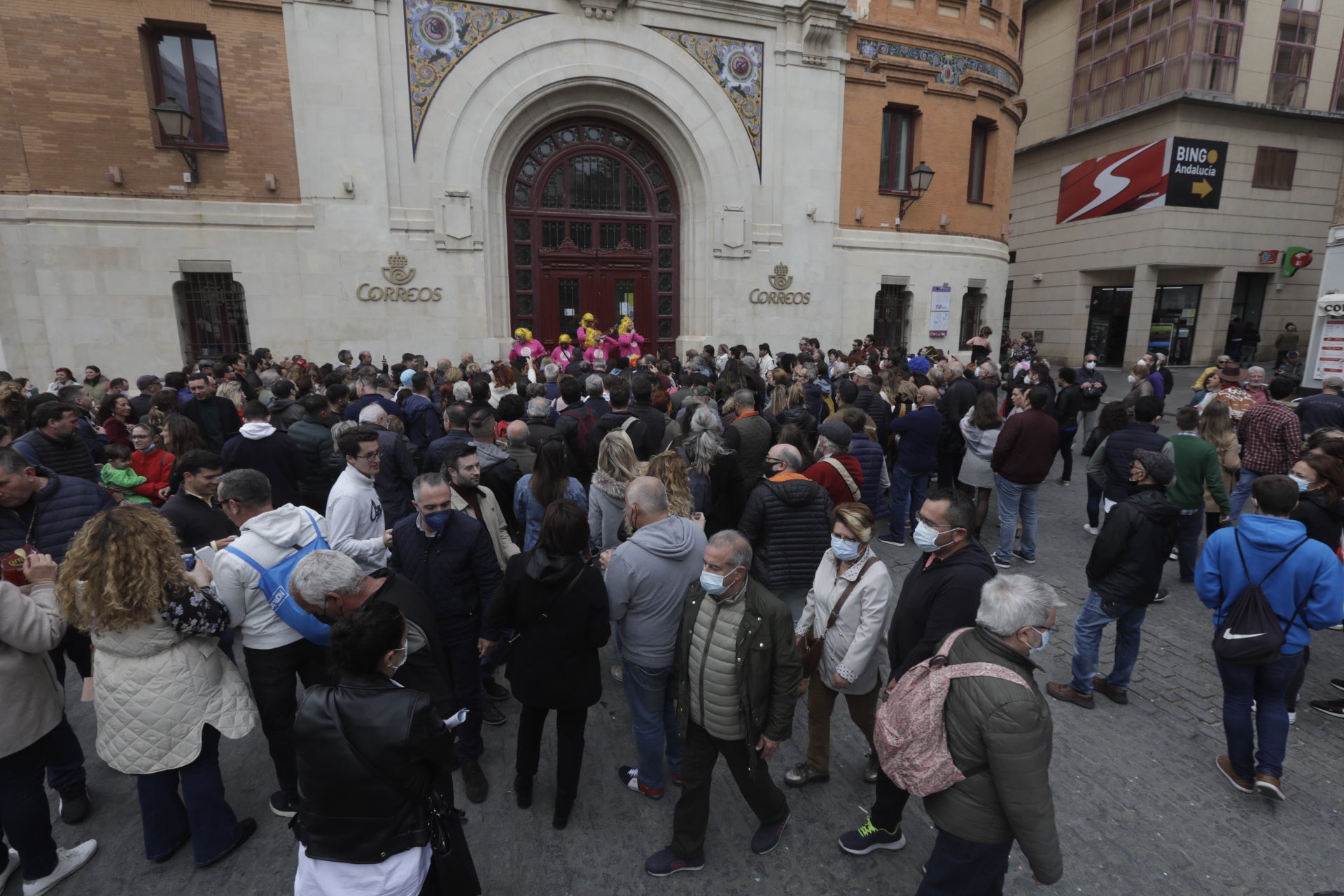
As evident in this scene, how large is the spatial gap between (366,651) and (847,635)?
2325 millimetres

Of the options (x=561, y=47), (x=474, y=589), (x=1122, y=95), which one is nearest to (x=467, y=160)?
(x=561, y=47)

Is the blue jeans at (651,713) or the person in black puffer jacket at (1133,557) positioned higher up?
the person in black puffer jacket at (1133,557)

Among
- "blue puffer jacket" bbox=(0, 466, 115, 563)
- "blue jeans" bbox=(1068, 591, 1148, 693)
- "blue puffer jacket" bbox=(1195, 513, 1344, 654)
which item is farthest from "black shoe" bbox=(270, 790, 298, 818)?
"blue puffer jacket" bbox=(1195, 513, 1344, 654)

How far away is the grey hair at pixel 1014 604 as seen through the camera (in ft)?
7.87

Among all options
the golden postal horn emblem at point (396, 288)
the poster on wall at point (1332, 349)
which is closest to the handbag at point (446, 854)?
the golden postal horn emblem at point (396, 288)

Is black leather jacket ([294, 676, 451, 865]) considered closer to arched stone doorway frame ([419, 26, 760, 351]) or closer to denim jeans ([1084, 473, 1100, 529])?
denim jeans ([1084, 473, 1100, 529])

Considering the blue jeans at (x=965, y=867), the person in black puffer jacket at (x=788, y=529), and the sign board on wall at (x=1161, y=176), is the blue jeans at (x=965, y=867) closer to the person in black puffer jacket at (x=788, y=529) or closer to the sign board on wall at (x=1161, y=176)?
the person in black puffer jacket at (x=788, y=529)

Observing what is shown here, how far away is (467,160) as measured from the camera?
13.1m

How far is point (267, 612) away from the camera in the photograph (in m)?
3.26

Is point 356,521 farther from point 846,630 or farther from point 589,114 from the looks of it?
point 589,114

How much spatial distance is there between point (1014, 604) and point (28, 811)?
4.45 metres

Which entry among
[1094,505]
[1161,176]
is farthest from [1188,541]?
[1161,176]

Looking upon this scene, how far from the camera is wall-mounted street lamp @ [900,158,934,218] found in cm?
1542

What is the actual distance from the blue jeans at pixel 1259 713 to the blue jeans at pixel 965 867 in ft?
7.11
